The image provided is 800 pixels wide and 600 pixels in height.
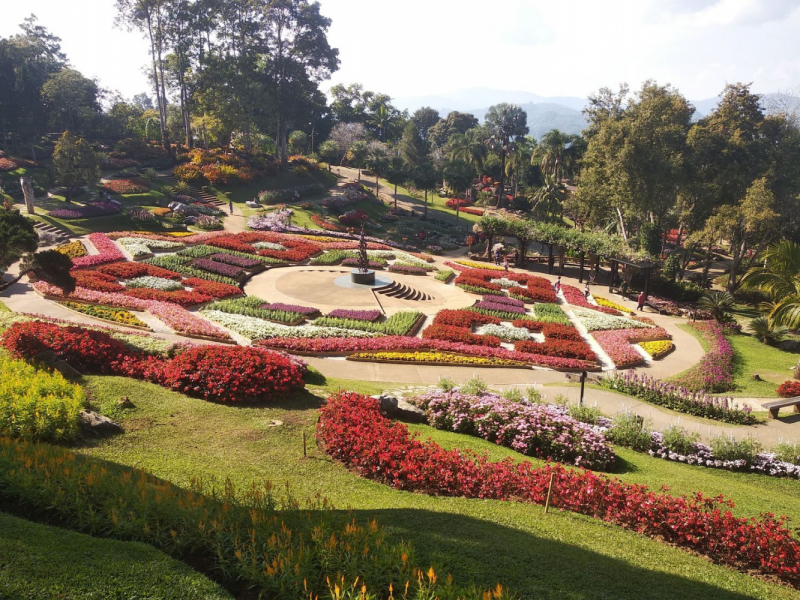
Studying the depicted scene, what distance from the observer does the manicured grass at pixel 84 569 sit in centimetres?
536

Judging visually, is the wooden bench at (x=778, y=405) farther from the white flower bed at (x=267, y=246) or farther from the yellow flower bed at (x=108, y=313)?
the white flower bed at (x=267, y=246)

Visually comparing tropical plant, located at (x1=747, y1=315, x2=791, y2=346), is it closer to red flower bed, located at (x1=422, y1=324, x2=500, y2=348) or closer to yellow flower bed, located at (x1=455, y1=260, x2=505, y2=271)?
red flower bed, located at (x1=422, y1=324, x2=500, y2=348)

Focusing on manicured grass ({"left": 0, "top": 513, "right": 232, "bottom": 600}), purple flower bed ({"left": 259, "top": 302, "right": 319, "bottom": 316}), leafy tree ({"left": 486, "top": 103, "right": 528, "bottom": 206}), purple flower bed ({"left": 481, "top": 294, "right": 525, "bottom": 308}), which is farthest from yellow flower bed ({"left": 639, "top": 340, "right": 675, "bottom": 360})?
leafy tree ({"left": 486, "top": 103, "right": 528, "bottom": 206})

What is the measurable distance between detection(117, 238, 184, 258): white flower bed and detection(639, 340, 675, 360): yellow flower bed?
30.4 metres

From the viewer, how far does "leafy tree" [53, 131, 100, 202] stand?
40.7 metres

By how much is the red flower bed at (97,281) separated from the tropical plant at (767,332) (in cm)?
3367

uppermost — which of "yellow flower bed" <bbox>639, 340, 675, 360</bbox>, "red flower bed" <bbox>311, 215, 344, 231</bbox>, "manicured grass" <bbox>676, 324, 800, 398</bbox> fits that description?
"red flower bed" <bbox>311, 215, 344, 231</bbox>

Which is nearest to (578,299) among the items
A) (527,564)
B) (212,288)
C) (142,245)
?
(212,288)

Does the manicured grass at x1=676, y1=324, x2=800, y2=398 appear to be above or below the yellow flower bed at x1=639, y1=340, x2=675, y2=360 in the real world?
below

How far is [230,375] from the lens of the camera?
14.1 m

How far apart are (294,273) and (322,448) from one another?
895 inches

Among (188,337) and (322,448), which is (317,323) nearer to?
(188,337)

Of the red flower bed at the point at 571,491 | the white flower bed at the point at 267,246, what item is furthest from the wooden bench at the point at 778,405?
the white flower bed at the point at 267,246

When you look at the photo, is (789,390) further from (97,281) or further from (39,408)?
(97,281)
